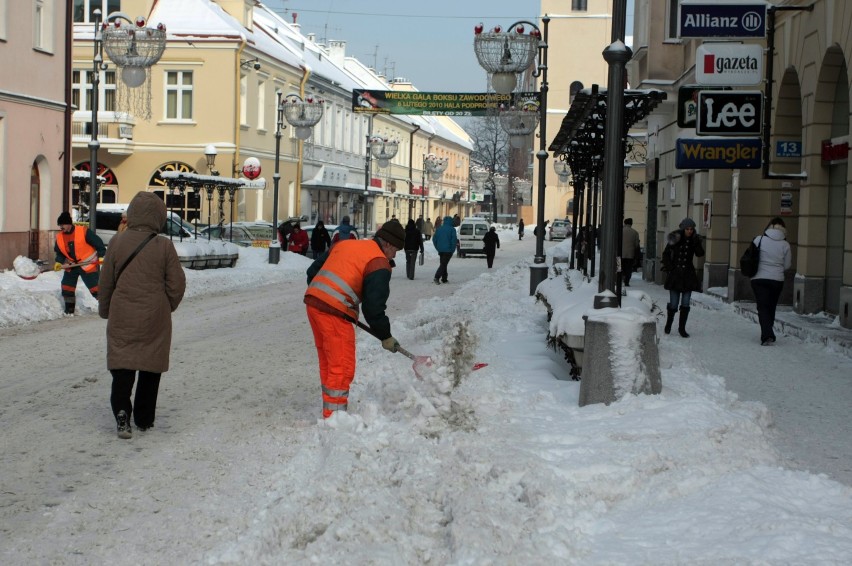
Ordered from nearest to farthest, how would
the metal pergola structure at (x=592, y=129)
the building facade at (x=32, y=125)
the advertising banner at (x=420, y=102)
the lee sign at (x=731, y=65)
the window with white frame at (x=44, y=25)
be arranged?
the metal pergola structure at (x=592, y=129), the lee sign at (x=731, y=65), the building facade at (x=32, y=125), the window with white frame at (x=44, y=25), the advertising banner at (x=420, y=102)

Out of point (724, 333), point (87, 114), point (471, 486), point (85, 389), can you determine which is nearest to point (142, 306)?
point (85, 389)

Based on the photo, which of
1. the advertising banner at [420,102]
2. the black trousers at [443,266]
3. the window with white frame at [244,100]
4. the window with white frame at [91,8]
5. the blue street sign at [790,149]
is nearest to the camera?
the blue street sign at [790,149]

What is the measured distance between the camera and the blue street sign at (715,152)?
19.1 meters

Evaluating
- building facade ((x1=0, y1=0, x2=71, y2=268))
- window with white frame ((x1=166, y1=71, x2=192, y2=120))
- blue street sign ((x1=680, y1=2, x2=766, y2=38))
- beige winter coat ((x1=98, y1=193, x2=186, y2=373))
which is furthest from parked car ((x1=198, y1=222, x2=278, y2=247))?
beige winter coat ((x1=98, y1=193, x2=186, y2=373))

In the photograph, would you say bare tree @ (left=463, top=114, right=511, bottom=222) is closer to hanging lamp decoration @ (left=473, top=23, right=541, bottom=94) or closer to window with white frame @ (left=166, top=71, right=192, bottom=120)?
window with white frame @ (left=166, top=71, right=192, bottom=120)

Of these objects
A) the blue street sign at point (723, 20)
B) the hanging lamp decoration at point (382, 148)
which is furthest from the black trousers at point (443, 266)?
the hanging lamp decoration at point (382, 148)

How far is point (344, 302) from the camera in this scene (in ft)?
27.8

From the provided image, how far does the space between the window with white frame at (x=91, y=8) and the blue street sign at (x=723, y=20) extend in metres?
34.0

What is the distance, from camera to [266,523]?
225 inches

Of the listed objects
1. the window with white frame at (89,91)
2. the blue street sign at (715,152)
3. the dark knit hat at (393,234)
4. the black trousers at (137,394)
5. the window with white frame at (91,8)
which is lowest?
the black trousers at (137,394)

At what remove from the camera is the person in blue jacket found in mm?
28231

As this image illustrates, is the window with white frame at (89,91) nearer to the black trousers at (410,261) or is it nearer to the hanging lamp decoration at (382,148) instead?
the hanging lamp decoration at (382,148)

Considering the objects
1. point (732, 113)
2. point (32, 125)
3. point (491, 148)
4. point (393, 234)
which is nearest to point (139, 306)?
point (393, 234)

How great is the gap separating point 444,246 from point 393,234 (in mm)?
20119
